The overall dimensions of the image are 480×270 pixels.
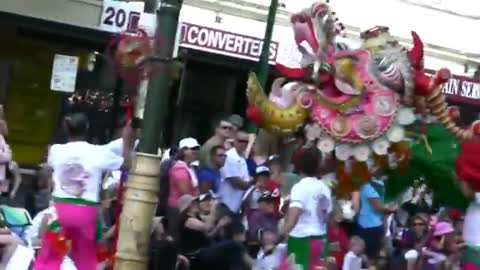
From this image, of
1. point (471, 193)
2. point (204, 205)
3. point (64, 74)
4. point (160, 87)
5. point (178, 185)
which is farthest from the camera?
point (64, 74)

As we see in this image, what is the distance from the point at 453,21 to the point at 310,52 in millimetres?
14700

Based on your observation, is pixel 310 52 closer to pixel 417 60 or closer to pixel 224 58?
pixel 417 60

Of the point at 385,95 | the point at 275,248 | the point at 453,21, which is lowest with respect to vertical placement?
the point at 275,248

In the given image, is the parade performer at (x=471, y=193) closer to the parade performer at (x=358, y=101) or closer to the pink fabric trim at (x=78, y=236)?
the parade performer at (x=358, y=101)

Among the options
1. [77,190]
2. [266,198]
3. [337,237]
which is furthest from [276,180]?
[77,190]

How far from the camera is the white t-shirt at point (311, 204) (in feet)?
32.0

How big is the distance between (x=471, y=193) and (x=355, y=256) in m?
3.24

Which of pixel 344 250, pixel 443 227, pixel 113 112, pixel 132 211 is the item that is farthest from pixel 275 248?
pixel 113 112

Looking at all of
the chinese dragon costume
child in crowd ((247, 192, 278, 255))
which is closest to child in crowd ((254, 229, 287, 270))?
child in crowd ((247, 192, 278, 255))

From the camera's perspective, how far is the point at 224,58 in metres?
19.8

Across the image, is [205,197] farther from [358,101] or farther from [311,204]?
[358,101]

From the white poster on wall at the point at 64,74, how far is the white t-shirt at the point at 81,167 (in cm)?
741

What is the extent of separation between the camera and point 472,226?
336 inches

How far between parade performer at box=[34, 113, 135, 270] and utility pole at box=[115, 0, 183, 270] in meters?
1.27
